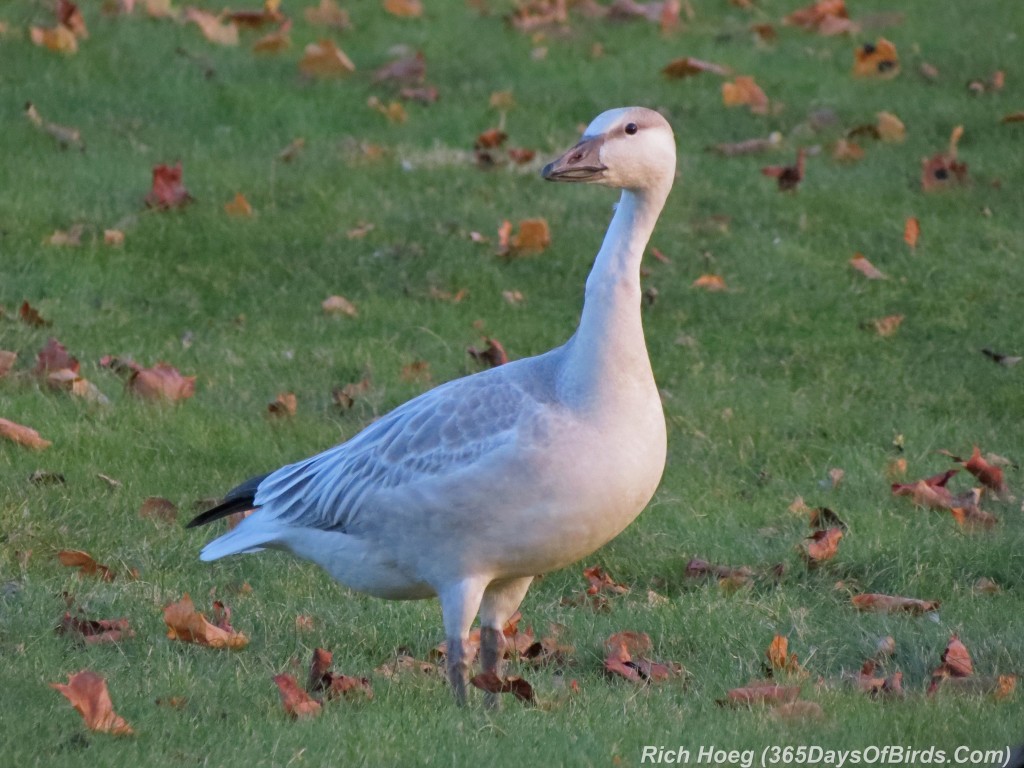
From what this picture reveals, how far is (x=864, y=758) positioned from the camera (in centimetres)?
427

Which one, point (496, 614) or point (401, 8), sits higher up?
point (496, 614)

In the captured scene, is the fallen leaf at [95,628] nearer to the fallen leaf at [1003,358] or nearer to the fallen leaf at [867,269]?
the fallen leaf at [1003,358]

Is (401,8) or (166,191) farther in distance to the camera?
(401,8)

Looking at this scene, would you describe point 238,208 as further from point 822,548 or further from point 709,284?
point 822,548

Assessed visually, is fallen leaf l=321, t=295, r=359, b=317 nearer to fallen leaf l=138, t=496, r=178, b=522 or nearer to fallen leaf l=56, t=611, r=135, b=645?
fallen leaf l=138, t=496, r=178, b=522

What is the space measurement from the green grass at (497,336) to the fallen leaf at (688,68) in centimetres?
12

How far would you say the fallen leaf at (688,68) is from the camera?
12.0 metres

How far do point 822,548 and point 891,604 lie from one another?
1.47 feet

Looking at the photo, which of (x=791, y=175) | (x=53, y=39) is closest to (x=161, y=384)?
(x=791, y=175)

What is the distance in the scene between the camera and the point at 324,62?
11734mm

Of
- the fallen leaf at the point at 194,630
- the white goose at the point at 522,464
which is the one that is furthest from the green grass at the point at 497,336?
the white goose at the point at 522,464

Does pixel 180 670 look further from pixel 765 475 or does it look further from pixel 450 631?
pixel 765 475

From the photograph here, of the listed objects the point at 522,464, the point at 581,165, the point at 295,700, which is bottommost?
the point at 295,700

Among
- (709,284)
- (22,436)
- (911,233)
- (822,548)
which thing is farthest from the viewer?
(911,233)
